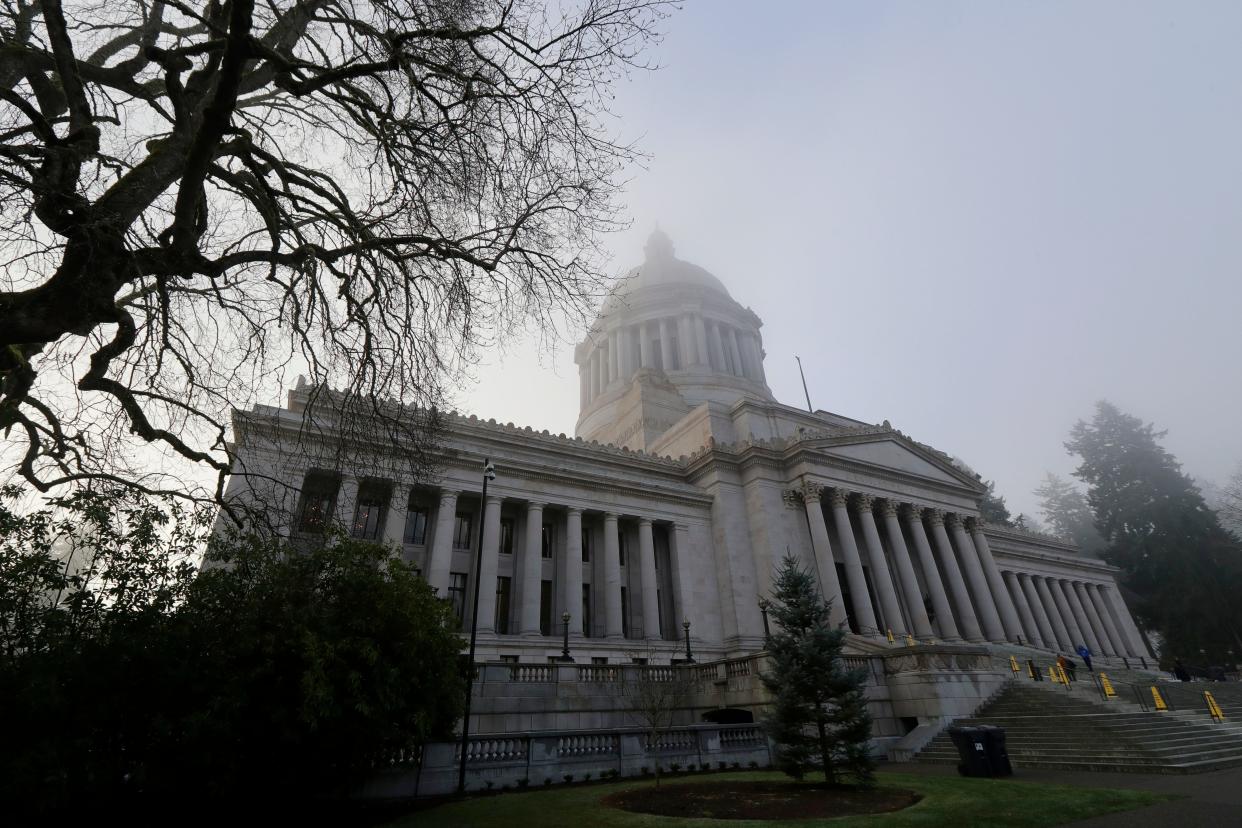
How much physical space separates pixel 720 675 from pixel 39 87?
23.5m

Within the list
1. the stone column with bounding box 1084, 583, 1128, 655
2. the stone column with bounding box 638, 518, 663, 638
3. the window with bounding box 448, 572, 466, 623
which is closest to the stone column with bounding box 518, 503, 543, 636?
the window with bounding box 448, 572, 466, 623

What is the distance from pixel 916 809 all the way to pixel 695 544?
79.8ft

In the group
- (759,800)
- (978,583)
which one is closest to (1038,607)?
(978,583)

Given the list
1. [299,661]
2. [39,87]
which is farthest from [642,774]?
[39,87]

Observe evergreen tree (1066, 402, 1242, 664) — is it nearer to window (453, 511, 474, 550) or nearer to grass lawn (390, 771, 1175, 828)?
grass lawn (390, 771, 1175, 828)

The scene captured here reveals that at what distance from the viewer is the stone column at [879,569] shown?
109 ft

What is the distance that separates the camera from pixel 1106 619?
176 ft

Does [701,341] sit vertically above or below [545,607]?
above

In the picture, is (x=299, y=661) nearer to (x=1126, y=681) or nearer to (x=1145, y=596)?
(x=1126, y=681)

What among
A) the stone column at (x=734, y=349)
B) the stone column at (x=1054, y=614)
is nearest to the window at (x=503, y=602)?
the stone column at (x=734, y=349)

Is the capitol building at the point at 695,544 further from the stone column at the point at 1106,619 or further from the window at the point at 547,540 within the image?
the stone column at the point at 1106,619

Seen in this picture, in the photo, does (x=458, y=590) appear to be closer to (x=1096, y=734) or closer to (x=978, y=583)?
(x=1096, y=734)

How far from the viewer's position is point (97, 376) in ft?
28.9

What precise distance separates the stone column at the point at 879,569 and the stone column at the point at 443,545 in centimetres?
2325
